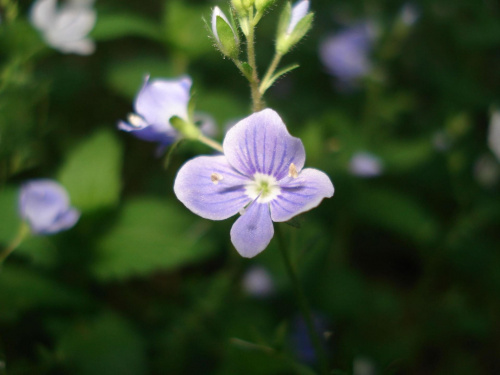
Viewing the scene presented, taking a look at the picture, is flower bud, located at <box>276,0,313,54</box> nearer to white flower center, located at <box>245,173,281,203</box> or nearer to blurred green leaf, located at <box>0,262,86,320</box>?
white flower center, located at <box>245,173,281,203</box>

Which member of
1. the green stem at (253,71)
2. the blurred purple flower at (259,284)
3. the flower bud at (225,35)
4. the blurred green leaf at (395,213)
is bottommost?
the blurred purple flower at (259,284)

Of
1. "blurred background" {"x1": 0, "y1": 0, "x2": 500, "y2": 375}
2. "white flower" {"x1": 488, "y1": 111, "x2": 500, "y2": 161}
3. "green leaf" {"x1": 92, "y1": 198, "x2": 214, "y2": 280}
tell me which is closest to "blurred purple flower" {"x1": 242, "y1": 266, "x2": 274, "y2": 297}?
"blurred background" {"x1": 0, "y1": 0, "x2": 500, "y2": 375}

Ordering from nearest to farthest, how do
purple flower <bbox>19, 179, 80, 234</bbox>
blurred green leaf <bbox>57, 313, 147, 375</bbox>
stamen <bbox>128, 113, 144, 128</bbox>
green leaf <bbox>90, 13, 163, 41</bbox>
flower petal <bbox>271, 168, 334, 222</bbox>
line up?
flower petal <bbox>271, 168, 334, 222</bbox>, stamen <bbox>128, 113, 144, 128</bbox>, purple flower <bbox>19, 179, 80, 234</bbox>, blurred green leaf <bbox>57, 313, 147, 375</bbox>, green leaf <bbox>90, 13, 163, 41</bbox>

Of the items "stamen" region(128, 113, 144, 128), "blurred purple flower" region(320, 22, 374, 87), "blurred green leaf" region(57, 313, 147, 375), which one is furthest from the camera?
"blurred purple flower" region(320, 22, 374, 87)

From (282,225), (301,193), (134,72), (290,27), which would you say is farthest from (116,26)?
(301,193)

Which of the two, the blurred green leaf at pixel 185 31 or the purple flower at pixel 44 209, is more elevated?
the blurred green leaf at pixel 185 31

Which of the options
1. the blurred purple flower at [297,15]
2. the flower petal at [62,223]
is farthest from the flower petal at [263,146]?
the flower petal at [62,223]

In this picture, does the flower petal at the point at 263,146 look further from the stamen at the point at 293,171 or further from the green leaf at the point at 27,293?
the green leaf at the point at 27,293
